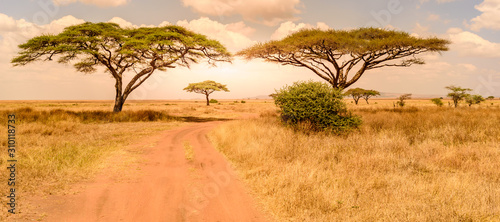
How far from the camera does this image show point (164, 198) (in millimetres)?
4961

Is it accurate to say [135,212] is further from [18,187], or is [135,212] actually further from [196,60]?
[196,60]

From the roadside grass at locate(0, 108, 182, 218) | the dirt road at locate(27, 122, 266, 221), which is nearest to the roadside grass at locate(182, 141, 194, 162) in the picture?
the dirt road at locate(27, 122, 266, 221)

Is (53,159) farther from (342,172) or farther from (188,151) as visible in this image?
(342,172)

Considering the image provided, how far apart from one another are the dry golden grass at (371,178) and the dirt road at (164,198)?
1.89 ft

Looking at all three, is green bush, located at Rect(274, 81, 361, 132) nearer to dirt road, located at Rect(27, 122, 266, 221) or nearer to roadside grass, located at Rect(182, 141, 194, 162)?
roadside grass, located at Rect(182, 141, 194, 162)

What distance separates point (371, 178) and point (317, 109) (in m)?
5.96

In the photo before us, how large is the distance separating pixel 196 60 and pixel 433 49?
21482 mm

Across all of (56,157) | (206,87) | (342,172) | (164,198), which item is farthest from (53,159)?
(206,87)

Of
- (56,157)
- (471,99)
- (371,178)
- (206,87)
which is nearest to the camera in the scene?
(371,178)

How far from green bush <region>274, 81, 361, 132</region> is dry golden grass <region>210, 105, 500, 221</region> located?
1.74 m

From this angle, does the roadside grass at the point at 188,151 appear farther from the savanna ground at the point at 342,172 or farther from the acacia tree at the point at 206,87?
the acacia tree at the point at 206,87

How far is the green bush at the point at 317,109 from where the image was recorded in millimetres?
11414

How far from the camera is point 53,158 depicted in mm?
7199

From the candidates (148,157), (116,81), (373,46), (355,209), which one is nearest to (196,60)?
(116,81)
